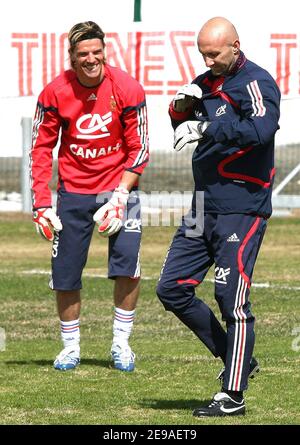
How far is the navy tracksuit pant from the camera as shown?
7762mm

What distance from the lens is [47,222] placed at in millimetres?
9445

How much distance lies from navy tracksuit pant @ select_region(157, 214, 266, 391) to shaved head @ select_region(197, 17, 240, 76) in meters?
0.86

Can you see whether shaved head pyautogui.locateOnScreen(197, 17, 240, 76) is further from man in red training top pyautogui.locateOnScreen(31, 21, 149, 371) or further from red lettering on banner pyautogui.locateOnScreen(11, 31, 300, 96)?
A: red lettering on banner pyautogui.locateOnScreen(11, 31, 300, 96)

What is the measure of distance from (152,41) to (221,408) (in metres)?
11.9

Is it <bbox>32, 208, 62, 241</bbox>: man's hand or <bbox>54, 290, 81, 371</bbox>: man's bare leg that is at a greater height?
<bbox>32, 208, 62, 241</bbox>: man's hand

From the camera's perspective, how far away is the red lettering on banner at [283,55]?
752 inches

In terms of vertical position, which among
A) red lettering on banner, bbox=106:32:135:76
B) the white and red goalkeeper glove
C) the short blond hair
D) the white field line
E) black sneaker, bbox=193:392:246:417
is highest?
the short blond hair

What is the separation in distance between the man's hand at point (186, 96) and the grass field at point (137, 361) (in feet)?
5.68

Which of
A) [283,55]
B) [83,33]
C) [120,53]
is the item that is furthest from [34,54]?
[83,33]

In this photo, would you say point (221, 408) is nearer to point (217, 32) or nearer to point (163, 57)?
point (217, 32)

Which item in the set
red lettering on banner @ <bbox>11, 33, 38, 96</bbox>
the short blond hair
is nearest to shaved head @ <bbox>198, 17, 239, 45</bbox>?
the short blond hair

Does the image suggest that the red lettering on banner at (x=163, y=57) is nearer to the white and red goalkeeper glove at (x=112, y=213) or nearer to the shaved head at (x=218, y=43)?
the white and red goalkeeper glove at (x=112, y=213)
